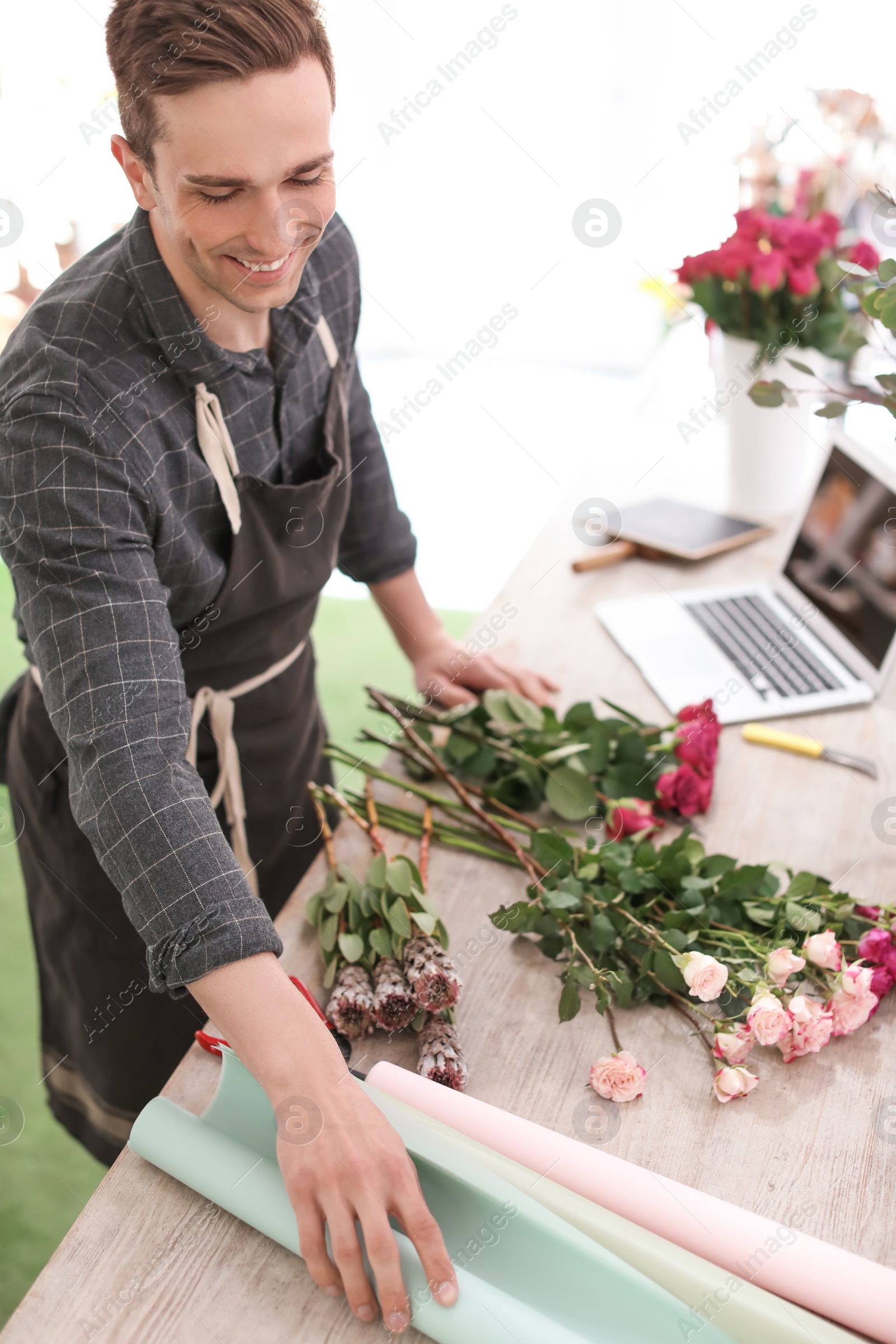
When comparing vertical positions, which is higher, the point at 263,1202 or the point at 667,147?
the point at 667,147

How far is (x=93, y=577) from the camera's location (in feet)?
2.90

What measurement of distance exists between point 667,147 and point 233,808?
4.28 metres

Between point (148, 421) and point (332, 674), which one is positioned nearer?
point (148, 421)

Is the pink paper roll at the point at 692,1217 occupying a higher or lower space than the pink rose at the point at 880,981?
lower

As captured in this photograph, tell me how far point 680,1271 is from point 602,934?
0.31 m

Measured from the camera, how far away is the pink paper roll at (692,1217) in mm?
713

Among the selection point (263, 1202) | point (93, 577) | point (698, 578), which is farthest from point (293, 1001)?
point (698, 578)

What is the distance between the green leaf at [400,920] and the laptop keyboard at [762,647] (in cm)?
64

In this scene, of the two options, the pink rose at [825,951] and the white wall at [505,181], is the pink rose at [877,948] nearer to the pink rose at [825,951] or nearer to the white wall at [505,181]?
the pink rose at [825,951]

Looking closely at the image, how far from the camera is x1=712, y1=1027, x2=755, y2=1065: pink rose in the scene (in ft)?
2.86

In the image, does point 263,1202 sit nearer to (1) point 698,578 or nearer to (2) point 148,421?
(2) point 148,421

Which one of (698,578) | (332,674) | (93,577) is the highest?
(93,577)

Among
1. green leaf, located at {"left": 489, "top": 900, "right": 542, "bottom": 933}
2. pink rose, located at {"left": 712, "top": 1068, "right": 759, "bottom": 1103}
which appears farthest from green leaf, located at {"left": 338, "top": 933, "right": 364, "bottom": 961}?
pink rose, located at {"left": 712, "top": 1068, "right": 759, "bottom": 1103}

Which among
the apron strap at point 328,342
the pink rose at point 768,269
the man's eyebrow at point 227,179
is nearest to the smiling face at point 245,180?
the man's eyebrow at point 227,179
